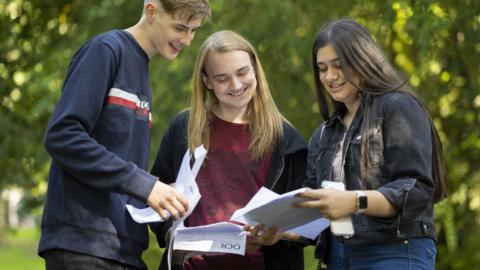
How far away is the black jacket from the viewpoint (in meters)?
3.97

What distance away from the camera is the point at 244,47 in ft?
13.5

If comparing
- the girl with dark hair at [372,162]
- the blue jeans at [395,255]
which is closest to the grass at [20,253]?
the girl with dark hair at [372,162]

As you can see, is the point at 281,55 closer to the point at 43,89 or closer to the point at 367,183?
the point at 43,89

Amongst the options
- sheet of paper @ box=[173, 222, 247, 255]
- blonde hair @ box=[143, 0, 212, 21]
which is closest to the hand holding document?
sheet of paper @ box=[173, 222, 247, 255]

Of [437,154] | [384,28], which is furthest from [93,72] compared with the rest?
[384,28]

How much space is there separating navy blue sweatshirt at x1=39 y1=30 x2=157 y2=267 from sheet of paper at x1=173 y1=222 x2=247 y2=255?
0.82ft

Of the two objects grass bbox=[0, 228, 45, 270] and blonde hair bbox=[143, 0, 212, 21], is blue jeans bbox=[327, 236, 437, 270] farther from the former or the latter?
grass bbox=[0, 228, 45, 270]

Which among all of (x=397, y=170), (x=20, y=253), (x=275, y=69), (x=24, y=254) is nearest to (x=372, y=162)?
(x=397, y=170)

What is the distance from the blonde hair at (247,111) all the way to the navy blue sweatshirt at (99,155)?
Answer: 63 centimetres

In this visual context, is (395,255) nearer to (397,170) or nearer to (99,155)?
(397,170)

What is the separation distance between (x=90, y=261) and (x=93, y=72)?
0.67m

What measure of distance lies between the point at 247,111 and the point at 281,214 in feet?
2.85

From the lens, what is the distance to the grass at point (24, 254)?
288 inches

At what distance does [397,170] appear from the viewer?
128 inches
